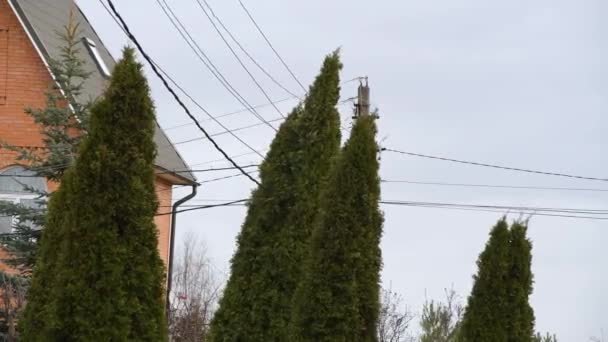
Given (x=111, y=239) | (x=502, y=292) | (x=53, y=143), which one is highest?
(x=53, y=143)

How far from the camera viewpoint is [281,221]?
13.5 meters

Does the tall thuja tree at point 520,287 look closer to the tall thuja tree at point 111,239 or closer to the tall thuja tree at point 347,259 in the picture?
the tall thuja tree at point 347,259

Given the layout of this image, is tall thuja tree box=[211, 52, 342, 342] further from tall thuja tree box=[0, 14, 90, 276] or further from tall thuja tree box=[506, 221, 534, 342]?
tall thuja tree box=[0, 14, 90, 276]

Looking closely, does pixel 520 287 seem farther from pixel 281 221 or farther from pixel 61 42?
pixel 61 42

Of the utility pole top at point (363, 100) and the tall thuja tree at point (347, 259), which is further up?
the utility pole top at point (363, 100)

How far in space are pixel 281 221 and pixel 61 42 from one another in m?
11.8

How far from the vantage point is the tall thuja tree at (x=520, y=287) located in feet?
44.3

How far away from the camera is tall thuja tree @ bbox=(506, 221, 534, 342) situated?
44.3ft

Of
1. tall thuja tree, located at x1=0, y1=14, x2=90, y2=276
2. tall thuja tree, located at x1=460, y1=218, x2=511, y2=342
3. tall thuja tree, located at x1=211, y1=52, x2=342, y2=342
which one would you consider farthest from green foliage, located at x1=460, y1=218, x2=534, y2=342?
tall thuja tree, located at x1=0, y1=14, x2=90, y2=276

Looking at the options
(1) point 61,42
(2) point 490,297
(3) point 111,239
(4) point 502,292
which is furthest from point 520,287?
(1) point 61,42

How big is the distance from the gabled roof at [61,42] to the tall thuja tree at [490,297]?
933 centimetres

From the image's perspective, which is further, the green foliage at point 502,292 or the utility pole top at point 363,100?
the utility pole top at point 363,100

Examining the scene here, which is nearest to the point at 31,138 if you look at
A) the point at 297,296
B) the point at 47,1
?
the point at 47,1

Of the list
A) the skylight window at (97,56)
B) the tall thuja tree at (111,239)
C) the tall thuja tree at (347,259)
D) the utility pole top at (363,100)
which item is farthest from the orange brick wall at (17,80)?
the tall thuja tree at (111,239)
